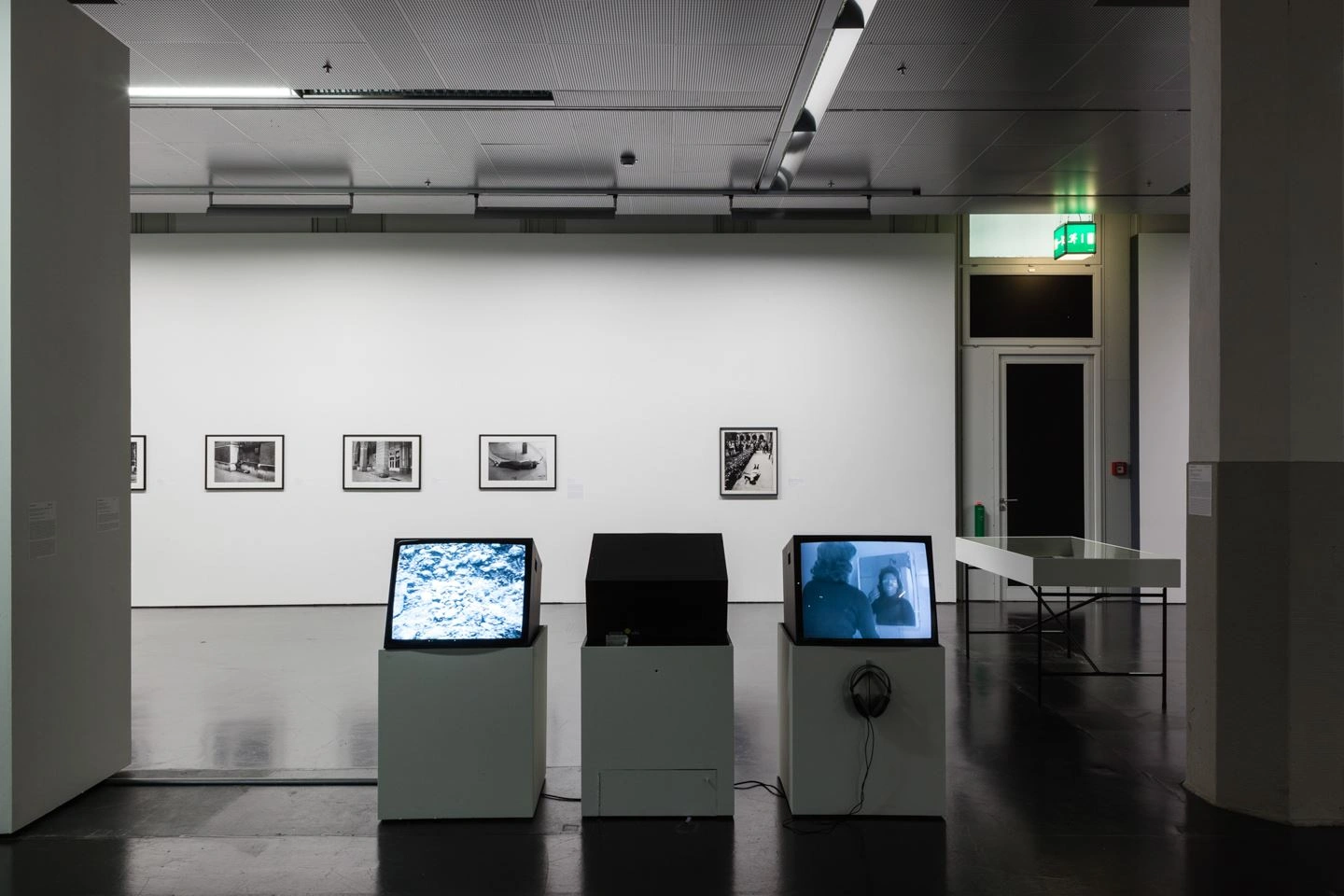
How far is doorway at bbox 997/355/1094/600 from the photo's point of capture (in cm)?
1071

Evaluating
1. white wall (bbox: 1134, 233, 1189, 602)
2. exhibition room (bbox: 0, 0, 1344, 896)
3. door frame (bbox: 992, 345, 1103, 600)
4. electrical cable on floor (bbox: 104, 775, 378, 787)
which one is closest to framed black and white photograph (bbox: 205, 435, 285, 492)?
exhibition room (bbox: 0, 0, 1344, 896)

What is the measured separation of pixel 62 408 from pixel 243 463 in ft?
20.5

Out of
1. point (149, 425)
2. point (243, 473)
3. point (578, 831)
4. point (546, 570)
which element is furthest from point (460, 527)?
point (578, 831)

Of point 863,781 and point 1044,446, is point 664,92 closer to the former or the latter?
point 863,781

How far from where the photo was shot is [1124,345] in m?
10.9

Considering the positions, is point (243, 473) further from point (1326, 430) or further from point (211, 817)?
point (1326, 430)

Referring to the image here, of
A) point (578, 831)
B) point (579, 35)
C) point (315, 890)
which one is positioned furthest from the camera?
point (579, 35)

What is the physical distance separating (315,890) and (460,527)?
7012 mm

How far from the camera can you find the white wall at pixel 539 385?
10227mm

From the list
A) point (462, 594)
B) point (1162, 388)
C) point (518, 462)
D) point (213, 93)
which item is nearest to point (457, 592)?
point (462, 594)

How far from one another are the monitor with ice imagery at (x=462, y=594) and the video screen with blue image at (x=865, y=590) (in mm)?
1258

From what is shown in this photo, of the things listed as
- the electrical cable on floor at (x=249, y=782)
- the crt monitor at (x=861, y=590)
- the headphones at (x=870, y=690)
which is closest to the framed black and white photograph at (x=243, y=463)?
the electrical cable on floor at (x=249, y=782)

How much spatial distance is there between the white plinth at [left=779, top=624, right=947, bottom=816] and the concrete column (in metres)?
1.39

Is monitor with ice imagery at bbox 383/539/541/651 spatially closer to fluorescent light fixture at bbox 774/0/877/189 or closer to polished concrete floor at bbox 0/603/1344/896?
polished concrete floor at bbox 0/603/1344/896
